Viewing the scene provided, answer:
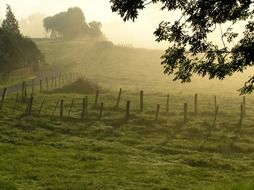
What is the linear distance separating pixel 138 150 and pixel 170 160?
135 inches

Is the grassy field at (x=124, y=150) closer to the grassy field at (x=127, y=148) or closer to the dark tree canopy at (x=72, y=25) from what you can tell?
the grassy field at (x=127, y=148)

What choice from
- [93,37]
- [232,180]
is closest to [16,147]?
[232,180]

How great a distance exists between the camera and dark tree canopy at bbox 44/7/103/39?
187875 mm

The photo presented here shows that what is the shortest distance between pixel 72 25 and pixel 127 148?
161m

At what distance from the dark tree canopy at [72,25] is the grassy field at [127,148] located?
129251 millimetres

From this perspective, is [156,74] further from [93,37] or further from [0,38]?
[93,37]

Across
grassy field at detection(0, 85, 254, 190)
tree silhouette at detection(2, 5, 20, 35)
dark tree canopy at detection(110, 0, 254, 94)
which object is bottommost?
grassy field at detection(0, 85, 254, 190)

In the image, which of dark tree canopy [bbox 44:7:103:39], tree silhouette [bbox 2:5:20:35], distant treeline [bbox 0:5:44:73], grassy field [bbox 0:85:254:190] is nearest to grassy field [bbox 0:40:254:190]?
grassy field [bbox 0:85:254:190]

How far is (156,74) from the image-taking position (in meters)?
122

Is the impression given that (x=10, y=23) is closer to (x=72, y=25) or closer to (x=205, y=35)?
(x=72, y=25)

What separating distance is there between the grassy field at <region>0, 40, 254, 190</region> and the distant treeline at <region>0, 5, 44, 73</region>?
2734 cm

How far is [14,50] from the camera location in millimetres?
89625

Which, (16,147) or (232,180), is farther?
(16,147)

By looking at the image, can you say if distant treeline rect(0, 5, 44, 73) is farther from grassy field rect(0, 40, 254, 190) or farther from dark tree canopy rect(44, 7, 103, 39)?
dark tree canopy rect(44, 7, 103, 39)
